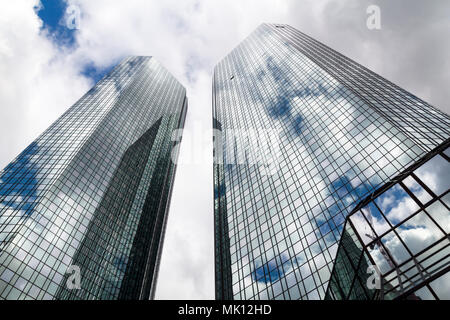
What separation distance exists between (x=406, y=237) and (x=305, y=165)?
2007 inches

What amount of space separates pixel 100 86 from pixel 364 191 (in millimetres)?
125536

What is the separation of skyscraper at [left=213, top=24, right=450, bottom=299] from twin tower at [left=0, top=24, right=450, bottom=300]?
0.34 m

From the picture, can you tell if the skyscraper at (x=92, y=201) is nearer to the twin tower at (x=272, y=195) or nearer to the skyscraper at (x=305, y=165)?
the twin tower at (x=272, y=195)

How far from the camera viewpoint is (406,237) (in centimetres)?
1569

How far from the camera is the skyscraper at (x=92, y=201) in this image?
60719mm

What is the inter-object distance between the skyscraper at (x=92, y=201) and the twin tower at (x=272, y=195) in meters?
0.45

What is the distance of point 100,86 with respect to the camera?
134 meters

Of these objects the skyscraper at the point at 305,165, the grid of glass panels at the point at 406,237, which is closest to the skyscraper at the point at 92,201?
the skyscraper at the point at 305,165

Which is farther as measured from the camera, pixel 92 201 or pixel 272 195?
pixel 92 201

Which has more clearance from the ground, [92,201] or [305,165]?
[92,201]

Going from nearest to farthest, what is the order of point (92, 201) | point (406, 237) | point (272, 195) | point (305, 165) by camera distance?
point (406, 237) → point (305, 165) → point (272, 195) → point (92, 201)

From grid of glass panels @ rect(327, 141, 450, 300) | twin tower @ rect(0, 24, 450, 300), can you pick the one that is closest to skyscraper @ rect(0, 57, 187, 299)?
twin tower @ rect(0, 24, 450, 300)

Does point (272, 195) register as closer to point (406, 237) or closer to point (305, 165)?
point (305, 165)

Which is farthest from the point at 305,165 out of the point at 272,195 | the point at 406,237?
the point at 406,237
